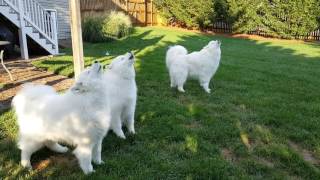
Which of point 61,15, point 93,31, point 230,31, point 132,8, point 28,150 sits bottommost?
point 28,150

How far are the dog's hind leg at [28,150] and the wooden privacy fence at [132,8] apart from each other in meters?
16.2

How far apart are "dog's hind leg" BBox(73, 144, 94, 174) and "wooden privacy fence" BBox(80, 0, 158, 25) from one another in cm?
1641

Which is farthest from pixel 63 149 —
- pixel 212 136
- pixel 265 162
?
pixel 265 162

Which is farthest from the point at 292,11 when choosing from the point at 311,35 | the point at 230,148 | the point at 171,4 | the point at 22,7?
the point at 230,148

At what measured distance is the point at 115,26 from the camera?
15414mm

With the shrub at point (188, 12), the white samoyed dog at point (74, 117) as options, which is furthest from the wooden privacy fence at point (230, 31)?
the white samoyed dog at point (74, 117)

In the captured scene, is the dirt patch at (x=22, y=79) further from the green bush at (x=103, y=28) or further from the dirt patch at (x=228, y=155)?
the green bush at (x=103, y=28)

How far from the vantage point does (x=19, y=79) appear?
7.52m

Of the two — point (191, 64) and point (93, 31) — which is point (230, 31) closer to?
point (93, 31)

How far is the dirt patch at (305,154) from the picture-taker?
4.10 m

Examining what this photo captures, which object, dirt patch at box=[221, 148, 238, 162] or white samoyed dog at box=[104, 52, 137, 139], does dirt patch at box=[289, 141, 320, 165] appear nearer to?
dirt patch at box=[221, 148, 238, 162]

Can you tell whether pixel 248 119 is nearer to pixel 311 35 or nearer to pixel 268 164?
pixel 268 164

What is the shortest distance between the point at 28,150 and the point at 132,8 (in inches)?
806

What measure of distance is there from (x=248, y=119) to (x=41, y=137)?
3.18m
